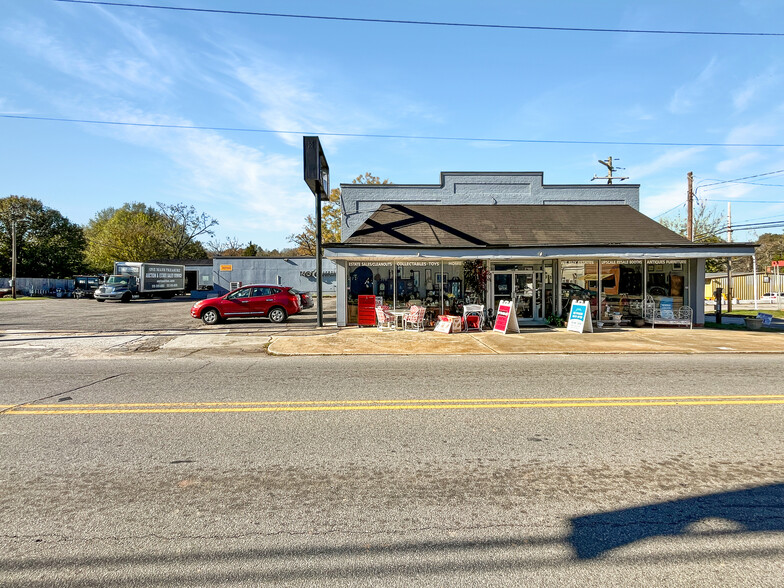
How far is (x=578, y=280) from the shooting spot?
1739 cm

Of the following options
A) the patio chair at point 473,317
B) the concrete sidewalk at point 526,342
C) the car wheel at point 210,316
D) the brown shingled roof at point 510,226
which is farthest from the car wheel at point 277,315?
the patio chair at point 473,317

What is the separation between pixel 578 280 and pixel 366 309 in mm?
8410

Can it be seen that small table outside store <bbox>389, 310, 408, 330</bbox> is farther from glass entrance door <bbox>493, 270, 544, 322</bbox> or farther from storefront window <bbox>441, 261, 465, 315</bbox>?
glass entrance door <bbox>493, 270, 544, 322</bbox>

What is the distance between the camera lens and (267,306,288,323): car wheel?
1786 centimetres

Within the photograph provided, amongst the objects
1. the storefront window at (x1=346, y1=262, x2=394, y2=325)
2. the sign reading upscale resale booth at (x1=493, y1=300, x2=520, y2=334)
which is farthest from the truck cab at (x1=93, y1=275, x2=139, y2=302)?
the sign reading upscale resale booth at (x1=493, y1=300, x2=520, y2=334)

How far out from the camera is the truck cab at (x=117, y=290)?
32.7 m

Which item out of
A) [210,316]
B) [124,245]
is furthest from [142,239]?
[210,316]

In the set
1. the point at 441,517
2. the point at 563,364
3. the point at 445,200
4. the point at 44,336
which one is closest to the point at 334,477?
the point at 441,517

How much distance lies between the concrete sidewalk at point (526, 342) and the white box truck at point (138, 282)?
25.6 meters

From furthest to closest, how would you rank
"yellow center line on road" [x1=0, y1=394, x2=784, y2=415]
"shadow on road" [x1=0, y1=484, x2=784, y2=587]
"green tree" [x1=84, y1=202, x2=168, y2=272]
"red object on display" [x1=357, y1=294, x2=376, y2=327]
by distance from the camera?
"green tree" [x1=84, y1=202, x2=168, y2=272] → "red object on display" [x1=357, y1=294, x2=376, y2=327] → "yellow center line on road" [x1=0, y1=394, x2=784, y2=415] → "shadow on road" [x1=0, y1=484, x2=784, y2=587]

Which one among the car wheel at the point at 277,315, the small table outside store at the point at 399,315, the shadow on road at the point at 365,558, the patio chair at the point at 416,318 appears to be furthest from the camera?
the car wheel at the point at 277,315

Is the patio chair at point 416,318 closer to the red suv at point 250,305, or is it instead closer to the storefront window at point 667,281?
the red suv at point 250,305

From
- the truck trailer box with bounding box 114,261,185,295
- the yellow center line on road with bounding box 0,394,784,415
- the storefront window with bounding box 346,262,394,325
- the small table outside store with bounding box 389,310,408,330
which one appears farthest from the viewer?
the truck trailer box with bounding box 114,261,185,295

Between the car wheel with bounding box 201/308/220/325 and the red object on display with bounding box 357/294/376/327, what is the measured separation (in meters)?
5.85
